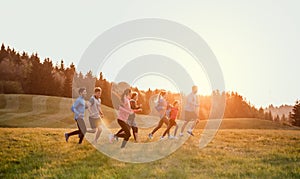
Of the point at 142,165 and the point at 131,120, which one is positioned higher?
the point at 131,120

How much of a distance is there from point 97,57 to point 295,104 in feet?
229

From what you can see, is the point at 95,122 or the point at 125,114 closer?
the point at 125,114

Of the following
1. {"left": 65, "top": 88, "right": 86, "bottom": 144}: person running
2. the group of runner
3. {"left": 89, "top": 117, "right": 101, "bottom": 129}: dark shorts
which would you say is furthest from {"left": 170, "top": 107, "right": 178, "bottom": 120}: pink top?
{"left": 65, "top": 88, "right": 86, "bottom": 144}: person running

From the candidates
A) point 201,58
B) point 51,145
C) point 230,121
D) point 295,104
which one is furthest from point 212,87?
point 295,104

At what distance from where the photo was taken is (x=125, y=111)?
42.6ft

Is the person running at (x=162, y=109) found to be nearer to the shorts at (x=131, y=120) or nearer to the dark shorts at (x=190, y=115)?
the dark shorts at (x=190, y=115)

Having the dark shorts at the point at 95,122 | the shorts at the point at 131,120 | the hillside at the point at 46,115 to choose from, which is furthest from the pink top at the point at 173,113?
the hillside at the point at 46,115

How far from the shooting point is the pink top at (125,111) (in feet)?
42.3

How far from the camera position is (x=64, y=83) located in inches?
3172

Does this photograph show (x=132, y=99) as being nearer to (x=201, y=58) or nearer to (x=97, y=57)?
(x=97, y=57)

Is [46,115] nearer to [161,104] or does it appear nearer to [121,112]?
[161,104]

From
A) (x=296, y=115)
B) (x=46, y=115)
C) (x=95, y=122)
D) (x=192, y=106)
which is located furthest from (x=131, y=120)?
(x=296, y=115)

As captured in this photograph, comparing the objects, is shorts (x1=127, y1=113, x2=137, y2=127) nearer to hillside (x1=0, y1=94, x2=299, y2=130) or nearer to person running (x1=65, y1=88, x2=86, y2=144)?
person running (x1=65, y1=88, x2=86, y2=144)

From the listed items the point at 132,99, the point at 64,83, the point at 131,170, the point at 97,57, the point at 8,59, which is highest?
the point at 8,59
